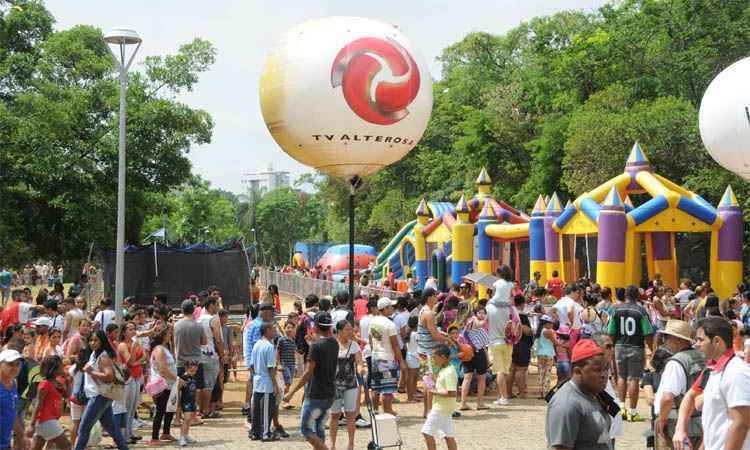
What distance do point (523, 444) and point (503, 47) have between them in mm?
53622

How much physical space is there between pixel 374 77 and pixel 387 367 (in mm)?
3661

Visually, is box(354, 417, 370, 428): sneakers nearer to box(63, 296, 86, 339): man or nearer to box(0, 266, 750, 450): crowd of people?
box(0, 266, 750, 450): crowd of people

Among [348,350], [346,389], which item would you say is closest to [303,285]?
[348,350]

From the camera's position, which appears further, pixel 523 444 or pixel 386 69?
pixel 386 69

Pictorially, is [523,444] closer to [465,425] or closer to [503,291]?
[465,425]

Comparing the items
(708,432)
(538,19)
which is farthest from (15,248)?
(538,19)

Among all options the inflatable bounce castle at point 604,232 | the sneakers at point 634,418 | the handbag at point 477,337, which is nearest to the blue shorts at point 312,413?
the handbag at point 477,337

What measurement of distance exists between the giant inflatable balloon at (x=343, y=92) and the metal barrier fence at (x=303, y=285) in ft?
35.7

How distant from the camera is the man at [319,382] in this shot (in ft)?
30.8

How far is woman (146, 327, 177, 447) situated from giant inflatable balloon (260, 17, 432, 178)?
3.26 meters

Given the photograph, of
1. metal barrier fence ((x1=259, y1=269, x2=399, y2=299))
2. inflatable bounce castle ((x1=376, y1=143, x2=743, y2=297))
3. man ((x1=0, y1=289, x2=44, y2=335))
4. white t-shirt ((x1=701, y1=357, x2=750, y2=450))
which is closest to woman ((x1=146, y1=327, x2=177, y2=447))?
man ((x1=0, y1=289, x2=44, y2=335))

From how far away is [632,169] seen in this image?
81.7 ft

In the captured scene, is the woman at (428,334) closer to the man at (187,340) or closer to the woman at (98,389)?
the man at (187,340)

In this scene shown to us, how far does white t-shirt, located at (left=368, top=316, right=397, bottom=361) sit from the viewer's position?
11906mm
